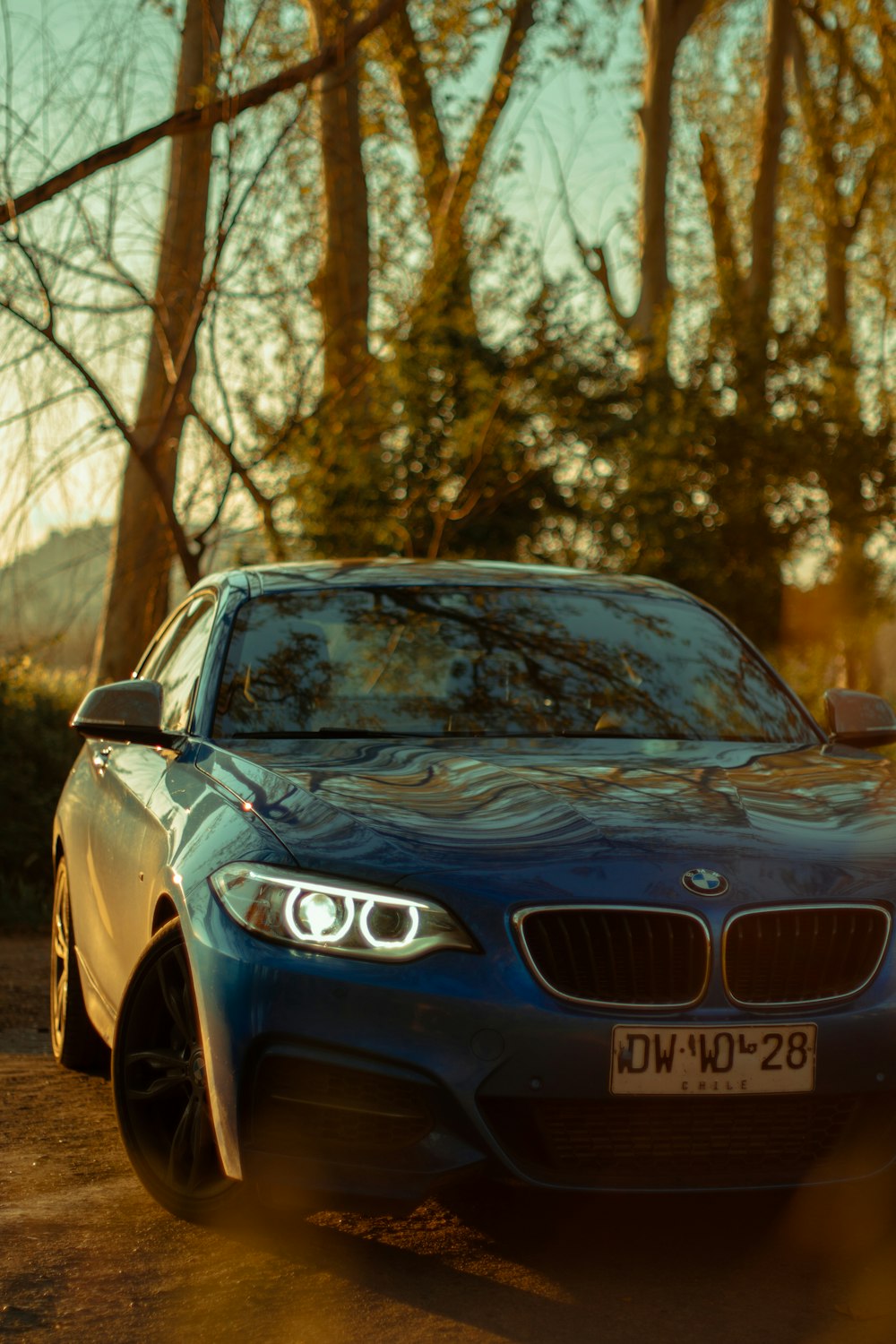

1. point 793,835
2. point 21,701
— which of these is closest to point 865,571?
point 21,701

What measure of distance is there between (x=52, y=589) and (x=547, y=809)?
699cm

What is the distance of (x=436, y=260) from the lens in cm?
1273

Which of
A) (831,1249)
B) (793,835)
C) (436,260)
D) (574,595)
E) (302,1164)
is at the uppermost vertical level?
(436,260)

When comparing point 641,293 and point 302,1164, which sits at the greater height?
point 641,293

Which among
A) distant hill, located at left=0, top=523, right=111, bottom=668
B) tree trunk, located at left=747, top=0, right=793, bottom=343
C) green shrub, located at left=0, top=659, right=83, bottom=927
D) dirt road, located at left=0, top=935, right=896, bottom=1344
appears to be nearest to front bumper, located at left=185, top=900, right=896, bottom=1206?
dirt road, located at left=0, top=935, right=896, bottom=1344

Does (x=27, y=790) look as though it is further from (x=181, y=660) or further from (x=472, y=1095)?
(x=472, y=1095)

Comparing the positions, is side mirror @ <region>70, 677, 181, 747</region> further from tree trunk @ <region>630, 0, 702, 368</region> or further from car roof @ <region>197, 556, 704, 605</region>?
tree trunk @ <region>630, 0, 702, 368</region>

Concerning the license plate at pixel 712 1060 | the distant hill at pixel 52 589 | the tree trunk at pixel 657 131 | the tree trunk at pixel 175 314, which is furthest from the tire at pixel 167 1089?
the tree trunk at pixel 657 131


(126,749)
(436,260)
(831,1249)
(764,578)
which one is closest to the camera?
(831,1249)

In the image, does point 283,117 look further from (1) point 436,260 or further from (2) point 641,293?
(2) point 641,293

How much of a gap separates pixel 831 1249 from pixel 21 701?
7691mm

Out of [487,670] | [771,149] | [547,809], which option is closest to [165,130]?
[487,670]

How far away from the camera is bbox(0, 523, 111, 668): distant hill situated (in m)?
9.95

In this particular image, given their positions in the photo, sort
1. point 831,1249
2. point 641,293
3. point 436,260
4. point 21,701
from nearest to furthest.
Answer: point 831,1249 < point 21,701 < point 436,260 < point 641,293
